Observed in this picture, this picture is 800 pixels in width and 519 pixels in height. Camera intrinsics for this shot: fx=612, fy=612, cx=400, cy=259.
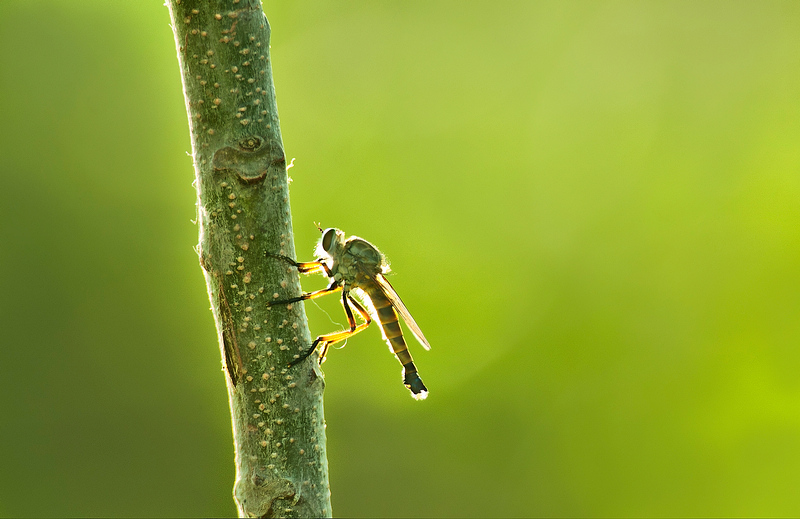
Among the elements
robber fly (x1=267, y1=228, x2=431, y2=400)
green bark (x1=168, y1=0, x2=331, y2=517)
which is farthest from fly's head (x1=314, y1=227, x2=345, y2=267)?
green bark (x1=168, y1=0, x2=331, y2=517)

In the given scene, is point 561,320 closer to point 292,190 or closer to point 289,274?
point 292,190

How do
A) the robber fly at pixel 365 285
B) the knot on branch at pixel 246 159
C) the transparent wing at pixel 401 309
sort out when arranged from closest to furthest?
the knot on branch at pixel 246 159
the robber fly at pixel 365 285
the transparent wing at pixel 401 309

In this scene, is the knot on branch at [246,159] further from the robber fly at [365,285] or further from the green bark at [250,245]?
the robber fly at [365,285]

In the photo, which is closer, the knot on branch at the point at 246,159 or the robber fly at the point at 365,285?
the knot on branch at the point at 246,159

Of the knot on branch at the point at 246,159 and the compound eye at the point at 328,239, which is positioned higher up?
the compound eye at the point at 328,239

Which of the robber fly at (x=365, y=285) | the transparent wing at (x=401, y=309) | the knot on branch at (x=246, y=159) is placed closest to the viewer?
the knot on branch at (x=246, y=159)

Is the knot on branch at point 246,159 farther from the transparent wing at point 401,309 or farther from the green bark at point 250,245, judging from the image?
the transparent wing at point 401,309

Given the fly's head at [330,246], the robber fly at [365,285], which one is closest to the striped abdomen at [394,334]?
the robber fly at [365,285]

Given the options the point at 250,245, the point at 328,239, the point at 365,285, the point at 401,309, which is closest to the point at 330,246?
the point at 328,239
